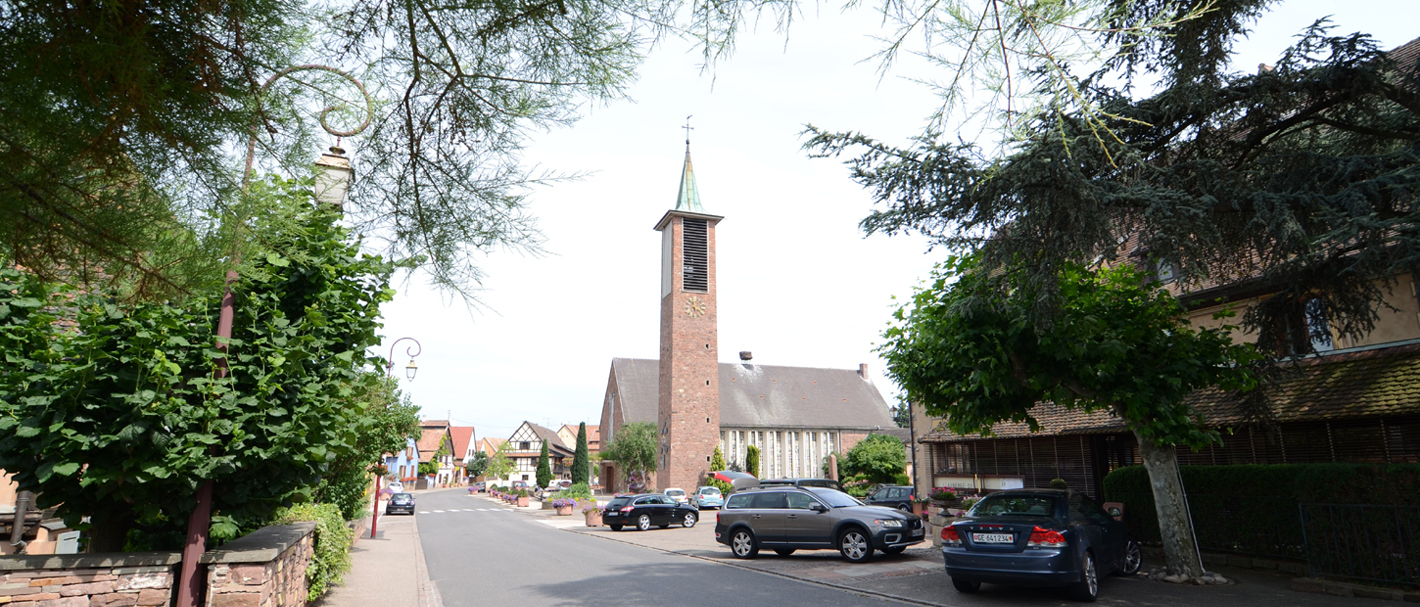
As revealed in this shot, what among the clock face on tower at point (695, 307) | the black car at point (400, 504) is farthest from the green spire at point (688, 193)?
the black car at point (400, 504)

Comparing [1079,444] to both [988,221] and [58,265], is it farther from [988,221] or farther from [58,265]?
[58,265]

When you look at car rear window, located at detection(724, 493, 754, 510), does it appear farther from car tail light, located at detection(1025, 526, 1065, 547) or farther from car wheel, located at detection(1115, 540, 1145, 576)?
car tail light, located at detection(1025, 526, 1065, 547)

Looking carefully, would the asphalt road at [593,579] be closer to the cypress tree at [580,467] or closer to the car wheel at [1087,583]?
the car wheel at [1087,583]

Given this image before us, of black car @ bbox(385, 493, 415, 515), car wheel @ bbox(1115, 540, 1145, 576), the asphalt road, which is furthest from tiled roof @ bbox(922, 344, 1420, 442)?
black car @ bbox(385, 493, 415, 515)

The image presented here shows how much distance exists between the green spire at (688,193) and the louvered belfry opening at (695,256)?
3.40ft

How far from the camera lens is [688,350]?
154ft

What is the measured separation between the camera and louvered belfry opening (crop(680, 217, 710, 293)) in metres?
47.9

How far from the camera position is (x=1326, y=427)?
43.3 feet

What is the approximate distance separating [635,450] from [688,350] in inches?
354

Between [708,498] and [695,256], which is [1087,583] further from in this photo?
[695,256]

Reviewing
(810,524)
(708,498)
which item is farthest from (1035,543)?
(708,498)

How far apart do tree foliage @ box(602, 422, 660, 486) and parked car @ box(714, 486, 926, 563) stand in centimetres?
3425

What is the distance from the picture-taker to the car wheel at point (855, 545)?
1426 centimetres

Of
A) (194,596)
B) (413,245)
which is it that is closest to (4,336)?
(194,596)
